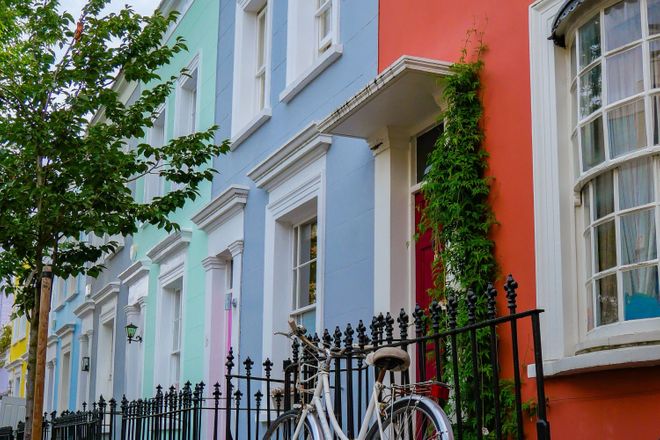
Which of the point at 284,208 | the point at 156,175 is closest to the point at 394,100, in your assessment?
the point at 284,208

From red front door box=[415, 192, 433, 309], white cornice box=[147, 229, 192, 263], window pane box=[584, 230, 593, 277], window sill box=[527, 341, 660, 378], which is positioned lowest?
window sill box=[527, 341, 660, 378]

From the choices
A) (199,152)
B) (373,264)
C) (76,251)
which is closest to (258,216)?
(199,152)

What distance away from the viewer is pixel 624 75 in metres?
5.65

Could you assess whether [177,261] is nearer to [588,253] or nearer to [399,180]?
[399,180]

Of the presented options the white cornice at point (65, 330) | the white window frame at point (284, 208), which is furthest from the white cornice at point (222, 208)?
the white cornice at point (65, 330)

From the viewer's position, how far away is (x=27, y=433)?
9641mm

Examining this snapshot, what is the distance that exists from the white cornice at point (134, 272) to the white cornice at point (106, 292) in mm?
428

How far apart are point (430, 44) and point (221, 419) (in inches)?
236

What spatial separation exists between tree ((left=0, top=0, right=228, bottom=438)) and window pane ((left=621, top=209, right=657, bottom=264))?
6055 mm

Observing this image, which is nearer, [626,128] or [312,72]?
[626,128]

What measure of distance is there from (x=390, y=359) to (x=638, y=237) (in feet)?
4.97

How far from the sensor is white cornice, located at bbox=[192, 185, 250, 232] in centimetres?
1161

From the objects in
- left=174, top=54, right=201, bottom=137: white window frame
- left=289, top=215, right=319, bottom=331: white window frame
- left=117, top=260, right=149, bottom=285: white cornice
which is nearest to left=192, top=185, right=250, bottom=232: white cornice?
left=289, top=215, right=319, bottom=331: white window frame

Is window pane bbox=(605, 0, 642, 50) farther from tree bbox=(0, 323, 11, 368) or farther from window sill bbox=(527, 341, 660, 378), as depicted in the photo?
tree bbox=(0, 323, 11, 368)
